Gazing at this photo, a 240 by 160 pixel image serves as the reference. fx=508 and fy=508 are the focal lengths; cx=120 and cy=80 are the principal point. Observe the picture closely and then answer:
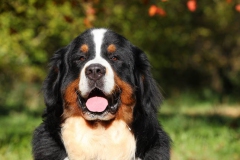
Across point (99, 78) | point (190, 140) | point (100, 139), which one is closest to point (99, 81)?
point (99, 78)

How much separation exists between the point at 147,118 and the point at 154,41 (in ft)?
43.7

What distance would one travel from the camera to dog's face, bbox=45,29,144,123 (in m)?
4.76

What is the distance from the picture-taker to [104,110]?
4.83 meters

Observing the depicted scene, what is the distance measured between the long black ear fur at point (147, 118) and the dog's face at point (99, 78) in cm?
9

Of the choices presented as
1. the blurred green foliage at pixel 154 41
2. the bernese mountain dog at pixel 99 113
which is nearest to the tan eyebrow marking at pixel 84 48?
the bernese mountain dog at pixel 99 113

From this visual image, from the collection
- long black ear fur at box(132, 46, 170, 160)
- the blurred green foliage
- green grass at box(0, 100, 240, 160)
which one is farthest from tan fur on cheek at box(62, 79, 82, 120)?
the blurred green foliage

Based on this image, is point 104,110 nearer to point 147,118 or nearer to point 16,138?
point 147,118

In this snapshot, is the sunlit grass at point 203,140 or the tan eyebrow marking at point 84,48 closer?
the tan eyebrow marking at point 84,48

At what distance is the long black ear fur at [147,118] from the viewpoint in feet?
16.0

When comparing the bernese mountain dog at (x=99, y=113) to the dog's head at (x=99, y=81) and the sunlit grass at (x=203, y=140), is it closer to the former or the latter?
the dog's head at (x=99, y=81)

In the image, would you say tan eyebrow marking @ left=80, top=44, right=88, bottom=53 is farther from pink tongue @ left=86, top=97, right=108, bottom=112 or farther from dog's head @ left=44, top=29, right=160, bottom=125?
pink tongue @ left=86, top=97, right=108, bottom=112

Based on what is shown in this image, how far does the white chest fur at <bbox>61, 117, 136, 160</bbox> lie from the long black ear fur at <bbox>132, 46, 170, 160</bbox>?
109mm

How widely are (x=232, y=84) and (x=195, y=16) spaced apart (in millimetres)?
3121

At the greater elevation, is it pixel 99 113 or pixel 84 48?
pixel 84 48
